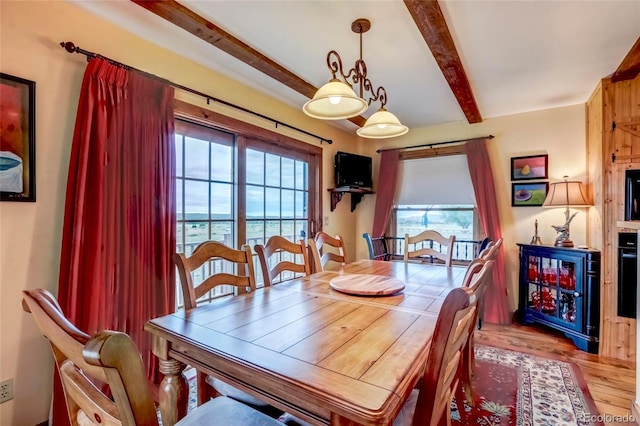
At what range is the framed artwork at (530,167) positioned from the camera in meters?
3.46

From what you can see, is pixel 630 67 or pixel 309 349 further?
pixel 630 67

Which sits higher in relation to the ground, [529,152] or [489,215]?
[529,152]

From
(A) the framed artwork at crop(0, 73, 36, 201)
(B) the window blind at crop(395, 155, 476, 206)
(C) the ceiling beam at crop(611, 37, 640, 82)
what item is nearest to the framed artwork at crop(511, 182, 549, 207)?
(B) the window blind at crop(395, 155, 476, 206)

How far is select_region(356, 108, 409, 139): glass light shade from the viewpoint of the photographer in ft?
6.81

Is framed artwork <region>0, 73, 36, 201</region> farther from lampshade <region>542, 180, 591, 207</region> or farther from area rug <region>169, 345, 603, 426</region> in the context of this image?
lampshade <region>542, 180, 591, 207</region>

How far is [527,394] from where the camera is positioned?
202 cm

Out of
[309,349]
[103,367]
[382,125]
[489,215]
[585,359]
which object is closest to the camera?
[103,367]

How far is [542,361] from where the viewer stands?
8.17ft

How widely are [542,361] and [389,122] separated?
91.0 inches

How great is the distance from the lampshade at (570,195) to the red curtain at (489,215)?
25.5 inches

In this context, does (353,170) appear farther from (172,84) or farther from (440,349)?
(440,349)

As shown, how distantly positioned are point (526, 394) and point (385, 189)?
9.38 feet

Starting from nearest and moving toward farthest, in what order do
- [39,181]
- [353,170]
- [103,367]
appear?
[103,367], [39,181], [353,170]

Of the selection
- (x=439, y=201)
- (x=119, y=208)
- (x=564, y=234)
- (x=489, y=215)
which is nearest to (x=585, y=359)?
(x=564, y=234)
